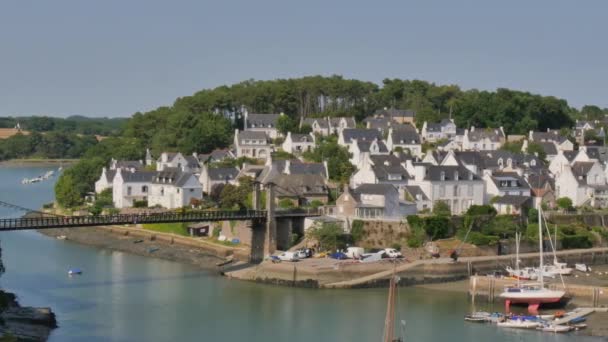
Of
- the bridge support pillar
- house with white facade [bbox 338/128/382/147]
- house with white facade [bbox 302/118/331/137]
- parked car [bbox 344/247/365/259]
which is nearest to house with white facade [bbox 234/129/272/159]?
house with white facade [bbox 302/118/331/137]

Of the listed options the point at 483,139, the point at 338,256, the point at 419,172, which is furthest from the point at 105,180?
the point at 483,139

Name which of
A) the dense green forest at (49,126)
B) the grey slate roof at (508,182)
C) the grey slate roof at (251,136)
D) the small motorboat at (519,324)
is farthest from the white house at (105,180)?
the dense green forest at (49,126)

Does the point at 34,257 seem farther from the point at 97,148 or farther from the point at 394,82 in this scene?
the point at 394,82

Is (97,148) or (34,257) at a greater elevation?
(97,148)

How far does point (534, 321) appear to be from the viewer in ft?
117

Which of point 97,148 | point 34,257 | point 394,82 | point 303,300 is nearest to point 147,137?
point 97,148

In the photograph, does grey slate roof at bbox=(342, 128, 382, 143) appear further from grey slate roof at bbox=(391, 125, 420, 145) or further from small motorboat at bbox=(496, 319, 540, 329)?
small motorboat at bbox=(496, 319, 540, 329)

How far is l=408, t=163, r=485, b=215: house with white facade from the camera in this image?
5228cm

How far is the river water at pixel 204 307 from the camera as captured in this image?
34375mm

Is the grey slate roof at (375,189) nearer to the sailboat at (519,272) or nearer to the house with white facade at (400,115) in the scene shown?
the sailboat at (519,272)

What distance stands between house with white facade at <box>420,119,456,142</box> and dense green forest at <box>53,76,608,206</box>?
213cm

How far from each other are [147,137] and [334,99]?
51.3ft

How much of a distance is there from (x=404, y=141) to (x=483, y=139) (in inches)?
282

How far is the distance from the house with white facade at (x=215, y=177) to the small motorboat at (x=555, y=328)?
2734 centimetres
